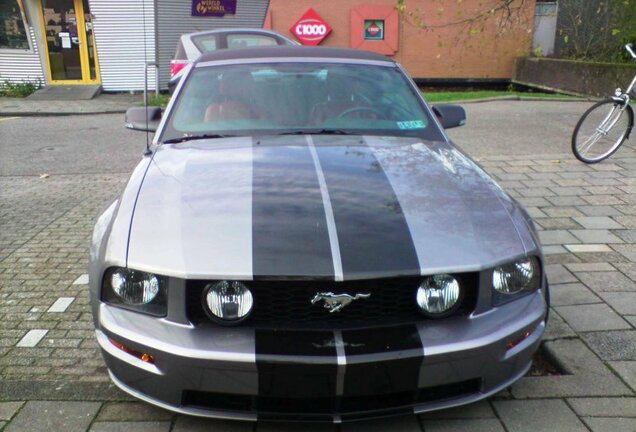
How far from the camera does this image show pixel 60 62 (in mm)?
17750

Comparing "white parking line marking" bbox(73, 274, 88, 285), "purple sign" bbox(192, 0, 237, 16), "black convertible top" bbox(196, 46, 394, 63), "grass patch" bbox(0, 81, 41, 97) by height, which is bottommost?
"grass patch" bbox(0, 81, 41, 97)

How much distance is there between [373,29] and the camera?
18750mm

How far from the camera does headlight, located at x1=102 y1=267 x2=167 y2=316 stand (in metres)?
2.48

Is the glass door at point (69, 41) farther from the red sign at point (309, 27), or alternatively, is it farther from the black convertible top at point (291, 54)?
the black convertible top at point (291, 54)

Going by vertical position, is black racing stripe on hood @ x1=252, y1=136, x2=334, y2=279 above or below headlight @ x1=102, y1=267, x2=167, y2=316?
above

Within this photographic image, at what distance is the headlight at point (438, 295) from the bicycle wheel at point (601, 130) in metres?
5.78

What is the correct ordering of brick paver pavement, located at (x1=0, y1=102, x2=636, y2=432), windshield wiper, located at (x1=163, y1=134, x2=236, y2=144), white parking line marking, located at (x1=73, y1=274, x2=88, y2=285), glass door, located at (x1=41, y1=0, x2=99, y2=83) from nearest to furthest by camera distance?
1. brick paver pavement, located at (x1=0, y1=102, x2=636, y2=432)
2. windshield wiper, located at (x1=163, y1=134, x2=236, y2=144)
3. white parking line marking, located at (x1=73, y1=274, x2=88, y2=285)
4. glass door, located at (x1=41, y1=0, x2=99, y2=83)

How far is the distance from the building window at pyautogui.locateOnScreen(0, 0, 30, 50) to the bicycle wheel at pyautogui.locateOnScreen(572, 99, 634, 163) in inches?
603

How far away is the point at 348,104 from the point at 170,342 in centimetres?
217

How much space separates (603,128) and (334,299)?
6370 millimetres

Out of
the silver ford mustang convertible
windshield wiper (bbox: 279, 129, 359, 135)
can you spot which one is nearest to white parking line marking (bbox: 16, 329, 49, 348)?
the silver ford mustang convertible

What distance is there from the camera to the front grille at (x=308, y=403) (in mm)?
2400

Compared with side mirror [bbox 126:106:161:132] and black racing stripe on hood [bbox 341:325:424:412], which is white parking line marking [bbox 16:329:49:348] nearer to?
side mirror [bbox 126:106:161:132]

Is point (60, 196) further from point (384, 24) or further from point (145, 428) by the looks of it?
point (384, 24)
